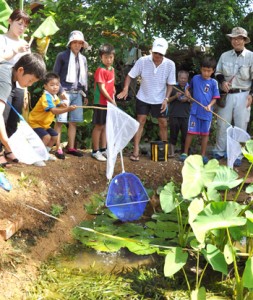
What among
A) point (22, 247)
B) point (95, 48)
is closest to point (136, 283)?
point (22, 247)

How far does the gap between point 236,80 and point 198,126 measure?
2.69 ft

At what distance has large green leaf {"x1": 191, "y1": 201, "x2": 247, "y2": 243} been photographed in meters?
2.61

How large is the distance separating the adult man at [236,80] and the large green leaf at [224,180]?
258cm

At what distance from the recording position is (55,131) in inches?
199

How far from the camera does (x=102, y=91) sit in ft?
17.0

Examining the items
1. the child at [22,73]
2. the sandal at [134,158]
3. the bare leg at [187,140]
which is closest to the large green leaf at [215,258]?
the child at [22,73]

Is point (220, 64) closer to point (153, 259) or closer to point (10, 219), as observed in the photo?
point (153, 259)

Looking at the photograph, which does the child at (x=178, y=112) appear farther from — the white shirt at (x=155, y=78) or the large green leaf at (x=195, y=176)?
the large green leaf at (x=195, y=176)

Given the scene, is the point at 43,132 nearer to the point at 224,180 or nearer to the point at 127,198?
the point at 127,198

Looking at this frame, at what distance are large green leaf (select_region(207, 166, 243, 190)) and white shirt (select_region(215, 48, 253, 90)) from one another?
9.23 ft

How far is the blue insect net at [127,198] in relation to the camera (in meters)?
4.17

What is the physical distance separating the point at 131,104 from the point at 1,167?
3426 mm

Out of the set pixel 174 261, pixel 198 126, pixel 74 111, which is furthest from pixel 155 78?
pixel 174 261

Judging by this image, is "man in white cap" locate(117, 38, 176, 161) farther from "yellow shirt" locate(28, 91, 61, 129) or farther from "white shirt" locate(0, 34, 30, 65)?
"white shirt" locate(0, 34, 30, 65)
